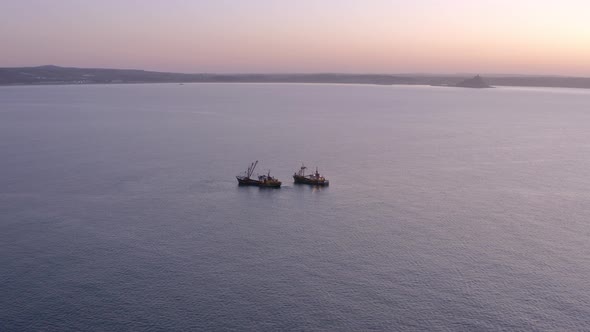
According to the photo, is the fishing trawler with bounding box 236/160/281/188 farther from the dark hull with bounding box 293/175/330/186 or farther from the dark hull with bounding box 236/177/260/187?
the dark hull with bounding box 293/175/330/186

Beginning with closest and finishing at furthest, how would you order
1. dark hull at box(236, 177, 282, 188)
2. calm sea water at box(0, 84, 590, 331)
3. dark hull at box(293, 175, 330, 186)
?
calm sea water at box(0, 84, 590, 331)
dark hull at box(236, 177, 282, 188)
dark hull at box(293, 175, 330, 186)

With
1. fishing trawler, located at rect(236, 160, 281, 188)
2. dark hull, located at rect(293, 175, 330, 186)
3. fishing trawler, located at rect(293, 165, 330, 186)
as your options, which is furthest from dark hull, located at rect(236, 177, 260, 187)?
dark hull, located at rect(293, 175, 330, 186)

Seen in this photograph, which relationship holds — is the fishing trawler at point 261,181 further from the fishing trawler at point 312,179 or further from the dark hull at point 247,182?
the fishing trawler at point 312,179

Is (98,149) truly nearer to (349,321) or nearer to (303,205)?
(303,205)

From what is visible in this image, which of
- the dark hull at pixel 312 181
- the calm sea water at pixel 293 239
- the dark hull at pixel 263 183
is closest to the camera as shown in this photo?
the calm sea water at pixel 293 239

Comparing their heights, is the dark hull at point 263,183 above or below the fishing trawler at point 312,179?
below

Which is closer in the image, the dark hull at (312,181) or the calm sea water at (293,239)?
the calm sea water at (293,239)

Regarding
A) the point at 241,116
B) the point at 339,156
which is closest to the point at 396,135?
the point at 339,156

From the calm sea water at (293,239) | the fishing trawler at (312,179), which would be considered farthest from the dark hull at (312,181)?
the calm sea water at (293,239)

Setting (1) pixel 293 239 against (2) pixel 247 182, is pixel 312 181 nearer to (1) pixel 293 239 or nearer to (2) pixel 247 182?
(2) pixel 247 182
